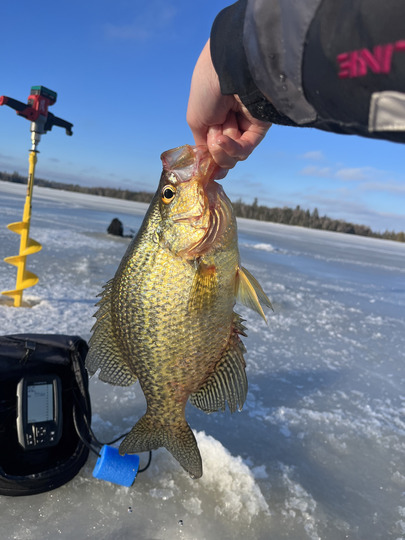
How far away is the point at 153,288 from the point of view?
1519 millimetres

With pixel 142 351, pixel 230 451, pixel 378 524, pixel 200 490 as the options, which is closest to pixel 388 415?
pixel 378 524

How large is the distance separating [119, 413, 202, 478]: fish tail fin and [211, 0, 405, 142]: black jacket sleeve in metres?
1.23

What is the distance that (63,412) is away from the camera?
230 centimetres

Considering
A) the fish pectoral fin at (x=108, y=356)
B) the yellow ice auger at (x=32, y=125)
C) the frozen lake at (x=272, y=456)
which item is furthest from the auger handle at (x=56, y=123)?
the fish pectoral fin at (x=108, y=356)

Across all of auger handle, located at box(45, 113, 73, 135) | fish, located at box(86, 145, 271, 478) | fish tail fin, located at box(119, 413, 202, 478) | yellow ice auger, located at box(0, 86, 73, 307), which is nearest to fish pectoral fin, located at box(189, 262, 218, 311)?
fish, located at box(86, 145, 271, 478)

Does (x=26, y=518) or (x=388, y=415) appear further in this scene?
(x=388, y=415)

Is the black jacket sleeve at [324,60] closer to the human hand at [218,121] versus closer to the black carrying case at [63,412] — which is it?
the human hand at [218,121]

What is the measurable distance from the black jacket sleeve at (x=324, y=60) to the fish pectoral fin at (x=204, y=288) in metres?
0.59

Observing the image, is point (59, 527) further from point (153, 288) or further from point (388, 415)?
point (388, 415)

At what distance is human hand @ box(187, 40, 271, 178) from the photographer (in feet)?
4.74

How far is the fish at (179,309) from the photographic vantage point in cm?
151

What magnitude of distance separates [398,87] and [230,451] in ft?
7.12

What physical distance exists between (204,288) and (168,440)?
65cm

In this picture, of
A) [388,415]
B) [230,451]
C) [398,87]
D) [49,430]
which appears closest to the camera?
[398,87]
